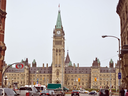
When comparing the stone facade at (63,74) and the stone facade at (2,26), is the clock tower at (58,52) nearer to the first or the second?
the stone facade at (63,74)

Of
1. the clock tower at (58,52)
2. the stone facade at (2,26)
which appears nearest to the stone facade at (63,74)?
the clock tower at (58,52)

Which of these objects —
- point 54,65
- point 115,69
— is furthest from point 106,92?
point 115,69

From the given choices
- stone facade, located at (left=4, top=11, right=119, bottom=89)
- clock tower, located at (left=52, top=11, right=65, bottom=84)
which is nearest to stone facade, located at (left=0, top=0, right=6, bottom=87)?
stone facade, located at (left=4, top=11, right=119, bottom=89)

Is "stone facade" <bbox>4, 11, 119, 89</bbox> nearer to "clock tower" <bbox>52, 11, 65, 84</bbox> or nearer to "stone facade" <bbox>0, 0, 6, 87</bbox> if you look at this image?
"clock tower" <bbox>52, 11, 65, 84</bbox>

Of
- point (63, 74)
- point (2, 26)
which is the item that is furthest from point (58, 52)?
point (2, 26)

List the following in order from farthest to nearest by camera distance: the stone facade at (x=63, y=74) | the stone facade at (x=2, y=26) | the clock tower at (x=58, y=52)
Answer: the stone facade at (x=63, y=74) < the clock tower at (x=58, y=52) < the stone facade at (x=2, y=26)

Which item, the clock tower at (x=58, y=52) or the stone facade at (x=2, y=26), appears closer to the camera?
the stone facade at (x=2, y=26)

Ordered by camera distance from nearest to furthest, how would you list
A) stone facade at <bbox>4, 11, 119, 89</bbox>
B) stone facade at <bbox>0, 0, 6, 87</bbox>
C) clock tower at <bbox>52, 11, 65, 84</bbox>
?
stone facade at <bbox>0, 0, 6, 87</bbox>, clock tower at <bbox>52, 11, 65, 84</bbox>, stone facade at <bbox>4, 11, 119, 89</bbox>

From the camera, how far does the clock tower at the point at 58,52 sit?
178 m

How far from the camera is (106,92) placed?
37.4 m

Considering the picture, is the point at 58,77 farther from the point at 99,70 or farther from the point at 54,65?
the point at 99,70

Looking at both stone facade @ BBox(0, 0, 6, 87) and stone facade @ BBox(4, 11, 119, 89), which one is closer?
stone facade @ BBox(0, 0, 6, 87)

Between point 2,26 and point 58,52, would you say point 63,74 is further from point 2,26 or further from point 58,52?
point 2,26

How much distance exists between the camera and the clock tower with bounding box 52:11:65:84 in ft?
583
